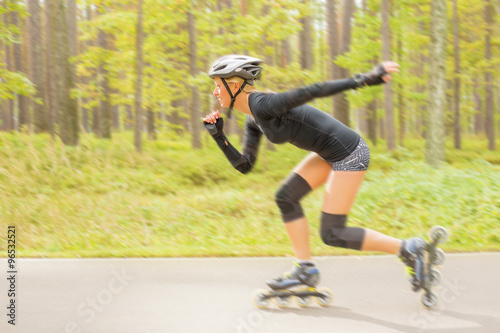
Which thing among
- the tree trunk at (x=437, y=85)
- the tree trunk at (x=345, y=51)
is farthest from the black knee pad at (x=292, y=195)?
the tree trunk at (x=345, y=51)

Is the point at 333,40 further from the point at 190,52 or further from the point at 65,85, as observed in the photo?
the point at 65,85

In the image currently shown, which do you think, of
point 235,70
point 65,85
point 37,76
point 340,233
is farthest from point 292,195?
point 37,76

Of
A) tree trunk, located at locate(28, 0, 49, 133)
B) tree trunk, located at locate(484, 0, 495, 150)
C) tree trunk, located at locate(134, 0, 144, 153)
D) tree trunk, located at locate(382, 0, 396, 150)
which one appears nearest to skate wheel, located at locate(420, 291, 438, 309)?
tree trunk, located at locate(134, 0, 144, 153)

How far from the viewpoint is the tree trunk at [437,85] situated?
1157 centimetres

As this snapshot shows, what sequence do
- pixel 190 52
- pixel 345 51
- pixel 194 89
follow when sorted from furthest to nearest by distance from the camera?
pixel 345 51
pixel 194 89
pixel 190 52

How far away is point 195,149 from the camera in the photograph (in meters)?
15.3

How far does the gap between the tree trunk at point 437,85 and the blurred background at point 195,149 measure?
30mm

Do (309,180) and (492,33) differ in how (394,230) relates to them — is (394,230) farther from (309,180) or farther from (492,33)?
(492,33)

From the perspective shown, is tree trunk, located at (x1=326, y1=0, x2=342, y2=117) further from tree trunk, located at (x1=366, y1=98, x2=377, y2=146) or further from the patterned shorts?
the patterned shorts

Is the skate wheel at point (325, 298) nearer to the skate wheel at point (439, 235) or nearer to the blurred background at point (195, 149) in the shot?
the skate wheel at point (439, 235)

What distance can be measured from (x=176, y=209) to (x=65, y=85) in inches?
270

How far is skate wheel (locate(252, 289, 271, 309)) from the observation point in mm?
3510

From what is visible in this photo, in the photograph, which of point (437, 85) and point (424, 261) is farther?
point (437, 85)

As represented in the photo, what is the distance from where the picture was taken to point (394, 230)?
714cm
